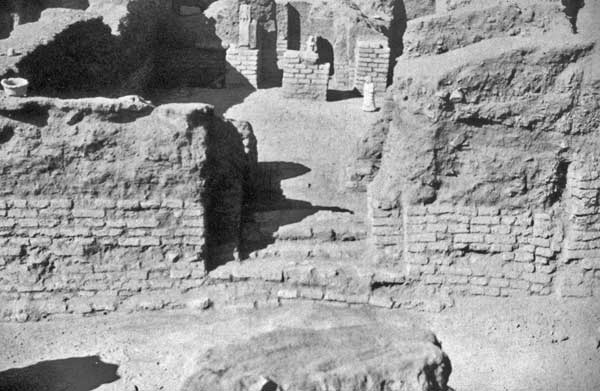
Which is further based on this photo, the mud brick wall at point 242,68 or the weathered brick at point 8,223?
the mud brick wall at point 242,68

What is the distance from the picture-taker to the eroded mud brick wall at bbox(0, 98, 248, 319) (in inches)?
271

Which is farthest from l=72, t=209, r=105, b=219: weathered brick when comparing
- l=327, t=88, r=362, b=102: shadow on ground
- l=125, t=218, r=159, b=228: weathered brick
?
l=327, t=88, r=362, b=102: shadow on ground

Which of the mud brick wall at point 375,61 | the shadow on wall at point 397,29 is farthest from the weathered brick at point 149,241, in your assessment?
the shadow on wall at point 397,29

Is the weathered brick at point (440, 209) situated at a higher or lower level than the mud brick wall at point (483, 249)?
higher

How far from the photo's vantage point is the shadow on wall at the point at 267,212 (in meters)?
7.60

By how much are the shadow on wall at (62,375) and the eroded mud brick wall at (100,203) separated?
2.40ft

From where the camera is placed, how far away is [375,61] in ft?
45.5

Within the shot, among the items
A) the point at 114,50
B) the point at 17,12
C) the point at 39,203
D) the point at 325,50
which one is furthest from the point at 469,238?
the point at 17,12

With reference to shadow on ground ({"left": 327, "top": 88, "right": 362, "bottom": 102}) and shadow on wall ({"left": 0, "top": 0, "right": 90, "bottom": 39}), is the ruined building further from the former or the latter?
shadow on wall ({"left": 0, "top": 0, "right": 90, "bottom": 39})

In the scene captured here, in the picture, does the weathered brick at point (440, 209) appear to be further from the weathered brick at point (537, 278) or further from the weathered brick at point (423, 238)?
the weathered brick at point (537, 278)

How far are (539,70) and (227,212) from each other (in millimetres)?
3079

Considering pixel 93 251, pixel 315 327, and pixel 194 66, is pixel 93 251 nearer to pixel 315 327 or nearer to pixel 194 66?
pixel 315 327

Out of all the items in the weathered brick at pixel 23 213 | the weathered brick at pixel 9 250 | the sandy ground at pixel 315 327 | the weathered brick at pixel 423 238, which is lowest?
the sandy ground at pixel 315 327

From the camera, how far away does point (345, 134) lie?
11875mm
